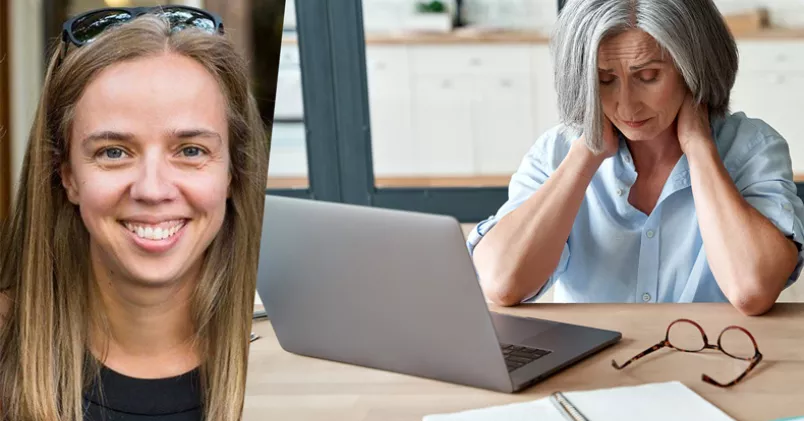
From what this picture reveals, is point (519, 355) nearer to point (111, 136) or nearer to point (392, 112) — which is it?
point (111, 136)

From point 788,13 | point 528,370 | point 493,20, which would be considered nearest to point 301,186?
point 493,20

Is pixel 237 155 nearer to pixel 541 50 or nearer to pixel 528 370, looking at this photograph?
pixel 528 370

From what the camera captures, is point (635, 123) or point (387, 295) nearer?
point (387, 295)

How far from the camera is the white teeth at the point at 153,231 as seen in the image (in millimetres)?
542

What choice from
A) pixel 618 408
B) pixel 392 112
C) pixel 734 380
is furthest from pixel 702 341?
pixel 392 112

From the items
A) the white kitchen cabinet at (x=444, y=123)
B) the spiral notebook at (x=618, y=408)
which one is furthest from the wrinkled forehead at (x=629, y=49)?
the white kitchen cabinet at (x=444, y=123)

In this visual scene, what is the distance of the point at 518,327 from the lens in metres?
1.20

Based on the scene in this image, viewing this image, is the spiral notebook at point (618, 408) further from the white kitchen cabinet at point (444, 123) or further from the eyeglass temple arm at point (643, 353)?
the white kitchen cabinet at point (444, 123)

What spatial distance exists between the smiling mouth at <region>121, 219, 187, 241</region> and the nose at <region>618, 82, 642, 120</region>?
121 cm

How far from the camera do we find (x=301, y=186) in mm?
3078

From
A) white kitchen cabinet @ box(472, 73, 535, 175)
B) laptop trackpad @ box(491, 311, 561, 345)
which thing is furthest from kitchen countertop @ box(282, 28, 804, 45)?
laptop trackpad @ box(491, 311, 561, 345)

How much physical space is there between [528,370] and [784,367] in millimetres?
306

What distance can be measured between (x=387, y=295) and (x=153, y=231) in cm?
43

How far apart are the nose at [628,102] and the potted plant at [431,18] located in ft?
5.68
